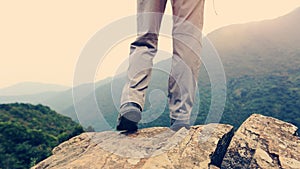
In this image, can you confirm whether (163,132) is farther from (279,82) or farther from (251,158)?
(279,82)

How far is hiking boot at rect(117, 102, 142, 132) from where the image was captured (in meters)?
2.46

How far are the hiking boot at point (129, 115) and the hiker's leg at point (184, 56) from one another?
1.51 feet

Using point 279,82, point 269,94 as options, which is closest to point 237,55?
point 279,82

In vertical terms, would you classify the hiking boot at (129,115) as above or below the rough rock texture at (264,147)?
above

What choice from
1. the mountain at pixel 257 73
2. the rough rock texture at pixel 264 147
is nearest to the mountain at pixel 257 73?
the mountain at pixel 257 73

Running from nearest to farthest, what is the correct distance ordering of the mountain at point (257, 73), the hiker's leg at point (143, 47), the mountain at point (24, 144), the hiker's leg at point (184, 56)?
the hiker's leg at point (143, 47), the hiker's leg at point (184, 56), the mountain at point (24, 144), the mountain at point (257, 73)

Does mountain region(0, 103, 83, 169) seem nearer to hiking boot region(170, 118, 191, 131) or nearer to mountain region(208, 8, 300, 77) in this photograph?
hiking boot region(170, 118, 191, 131)

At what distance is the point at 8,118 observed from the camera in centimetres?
2683

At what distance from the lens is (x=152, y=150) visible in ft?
8.14

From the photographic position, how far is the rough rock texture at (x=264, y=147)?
8.00 ft

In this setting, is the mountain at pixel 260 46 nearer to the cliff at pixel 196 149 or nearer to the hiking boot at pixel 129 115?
the cliff at pixel 196 149

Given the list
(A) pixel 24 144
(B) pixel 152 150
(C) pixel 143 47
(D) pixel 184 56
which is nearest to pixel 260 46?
(A) pixel 24 144

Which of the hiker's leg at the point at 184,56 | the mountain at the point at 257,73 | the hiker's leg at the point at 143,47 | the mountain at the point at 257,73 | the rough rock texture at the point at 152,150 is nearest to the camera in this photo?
the rough rock texture at the point at 152,150

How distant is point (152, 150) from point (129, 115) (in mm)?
360
